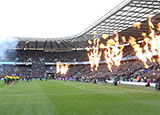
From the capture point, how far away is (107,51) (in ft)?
250

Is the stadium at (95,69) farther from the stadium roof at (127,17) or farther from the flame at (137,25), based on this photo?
the flame at (137,25)

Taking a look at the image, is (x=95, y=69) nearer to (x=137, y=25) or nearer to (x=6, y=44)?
(x=137, y=25)

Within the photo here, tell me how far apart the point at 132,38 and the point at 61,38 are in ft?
72.5

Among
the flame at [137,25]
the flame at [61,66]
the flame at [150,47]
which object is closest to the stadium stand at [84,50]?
the flame at [137,25]

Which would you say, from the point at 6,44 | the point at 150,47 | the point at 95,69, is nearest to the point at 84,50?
the point at 95,69

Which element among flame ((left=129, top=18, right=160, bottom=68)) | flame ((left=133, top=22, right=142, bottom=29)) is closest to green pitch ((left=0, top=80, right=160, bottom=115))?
flame ((left=133, top=22, right=142, bottom=29))

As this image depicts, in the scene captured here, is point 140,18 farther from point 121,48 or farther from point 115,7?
point 121,48

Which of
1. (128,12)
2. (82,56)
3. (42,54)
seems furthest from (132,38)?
(42,54)

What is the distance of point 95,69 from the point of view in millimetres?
77062

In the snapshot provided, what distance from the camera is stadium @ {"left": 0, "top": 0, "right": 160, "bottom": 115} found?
11.7 m

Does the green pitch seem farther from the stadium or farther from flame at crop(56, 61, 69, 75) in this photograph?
flame at crop(56, 61, 69, 75)

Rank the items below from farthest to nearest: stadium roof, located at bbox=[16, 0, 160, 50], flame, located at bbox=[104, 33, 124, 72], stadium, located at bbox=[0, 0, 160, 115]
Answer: flame, located at bbox=[104, 33, 124, 72], stadium roof, located at bbox=[16, 0, 160, 50], stadium, located at bbox=[0, 0, 160, 115]

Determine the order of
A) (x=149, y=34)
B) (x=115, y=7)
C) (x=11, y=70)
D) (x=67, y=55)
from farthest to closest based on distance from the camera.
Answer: (x=67, y=55), (x=11, y=70), (x=149, y=34), (x=115, y=7)

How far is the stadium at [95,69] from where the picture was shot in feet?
38.4
